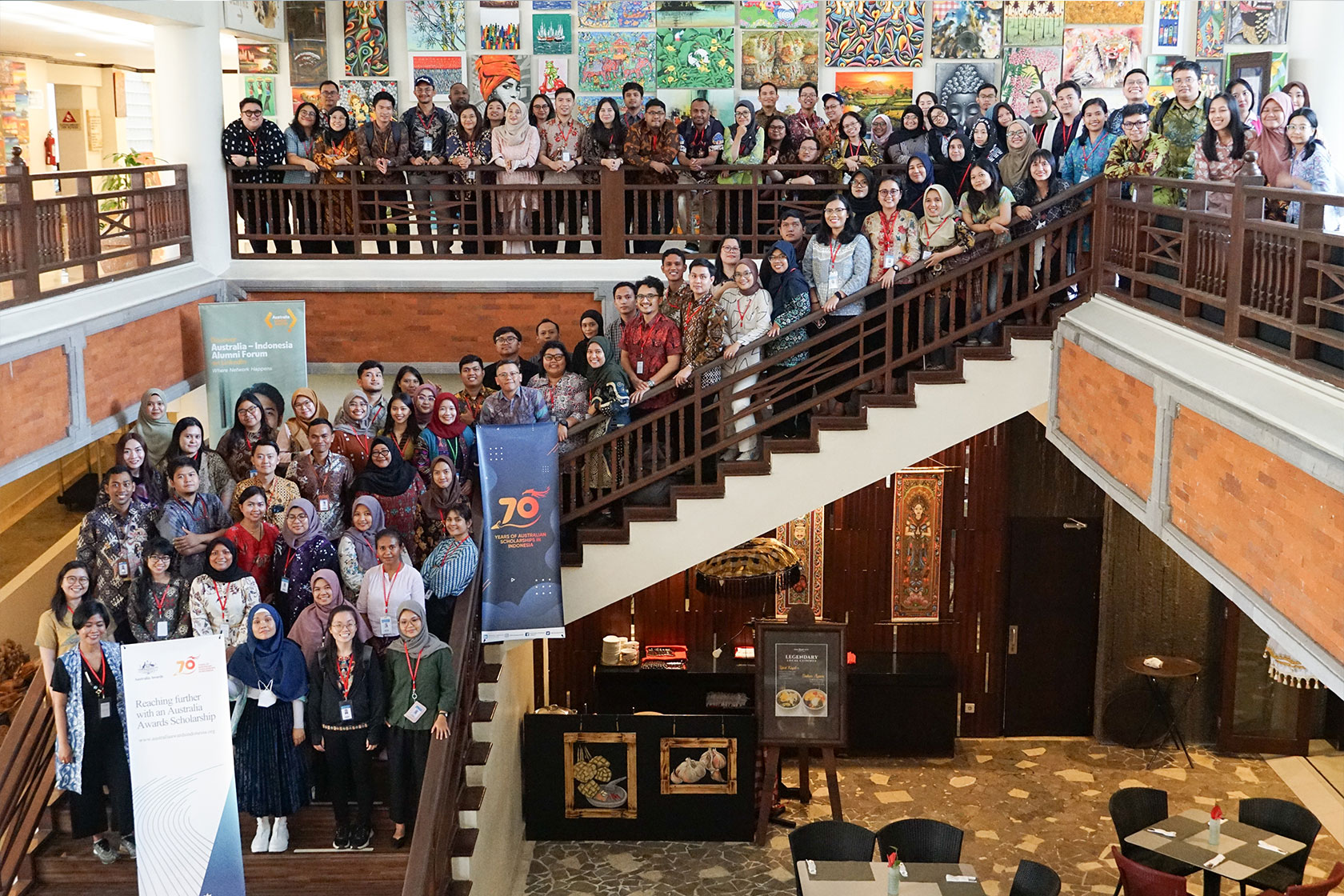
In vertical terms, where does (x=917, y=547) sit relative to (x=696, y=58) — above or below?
below

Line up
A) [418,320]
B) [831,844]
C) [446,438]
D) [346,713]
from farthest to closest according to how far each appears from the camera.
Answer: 1. [418,320]
2. [446,438]
3. [831,844]
4. [346,713]

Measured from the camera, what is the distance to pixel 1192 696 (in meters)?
11.8

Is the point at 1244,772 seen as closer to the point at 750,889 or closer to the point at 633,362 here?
the point at 750,889

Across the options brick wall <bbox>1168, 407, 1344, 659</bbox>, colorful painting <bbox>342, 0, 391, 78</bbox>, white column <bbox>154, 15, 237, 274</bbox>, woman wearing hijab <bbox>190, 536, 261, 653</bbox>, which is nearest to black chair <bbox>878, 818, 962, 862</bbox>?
brick wall <bbox>1168, 407, 1344, 659</bbox>

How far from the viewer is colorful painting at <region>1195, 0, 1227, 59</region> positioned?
11984 millimetres

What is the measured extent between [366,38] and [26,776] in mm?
7435

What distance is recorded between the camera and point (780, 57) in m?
12.3

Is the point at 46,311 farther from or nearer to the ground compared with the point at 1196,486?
farther from the ground

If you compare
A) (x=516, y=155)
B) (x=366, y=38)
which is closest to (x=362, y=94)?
(x=366, y=38)

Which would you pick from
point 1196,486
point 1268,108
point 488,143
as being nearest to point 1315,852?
point 1196,486

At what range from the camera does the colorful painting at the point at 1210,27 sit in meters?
12.0

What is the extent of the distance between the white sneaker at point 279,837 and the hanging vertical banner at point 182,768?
540 millimetres

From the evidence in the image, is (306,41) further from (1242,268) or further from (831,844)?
(1242,268)

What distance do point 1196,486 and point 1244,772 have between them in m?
5.88
